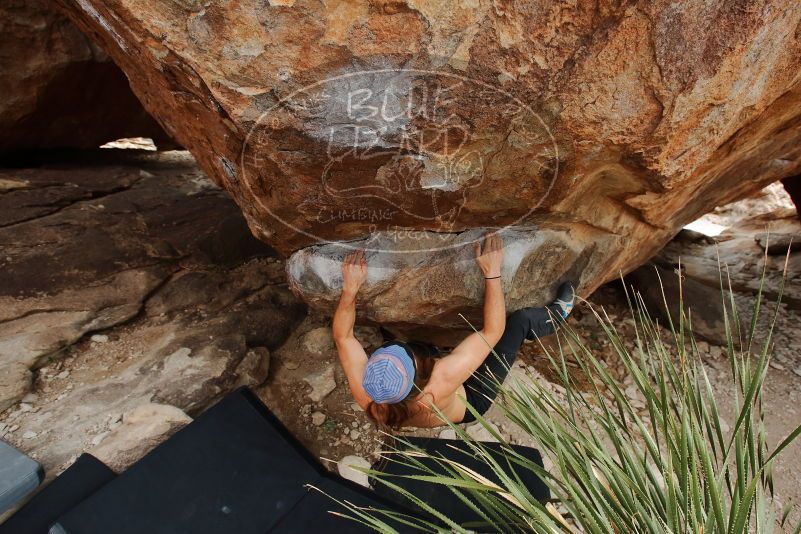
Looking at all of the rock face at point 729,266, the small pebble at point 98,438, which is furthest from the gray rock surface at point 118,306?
the rock face at point 729,266

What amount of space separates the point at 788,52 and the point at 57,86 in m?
3.77

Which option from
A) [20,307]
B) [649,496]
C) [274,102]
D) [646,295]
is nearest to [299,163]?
[274,102]

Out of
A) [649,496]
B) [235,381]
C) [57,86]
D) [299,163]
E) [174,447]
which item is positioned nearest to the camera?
[649,496]

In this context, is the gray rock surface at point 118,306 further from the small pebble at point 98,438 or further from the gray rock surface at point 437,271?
the gray rock surface at point 437,271

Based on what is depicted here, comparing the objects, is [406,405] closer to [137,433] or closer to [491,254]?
[491,254]

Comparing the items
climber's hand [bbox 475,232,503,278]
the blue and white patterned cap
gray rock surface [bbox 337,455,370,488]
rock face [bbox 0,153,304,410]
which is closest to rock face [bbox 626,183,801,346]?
climber's hand [bbox 475,232,503,278]

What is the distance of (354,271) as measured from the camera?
1973 mm

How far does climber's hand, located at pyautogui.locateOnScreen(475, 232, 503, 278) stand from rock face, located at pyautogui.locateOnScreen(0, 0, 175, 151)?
8.18 ft

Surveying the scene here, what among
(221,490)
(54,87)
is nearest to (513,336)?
(221,490)

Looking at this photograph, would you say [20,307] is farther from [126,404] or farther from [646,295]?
[646,295]

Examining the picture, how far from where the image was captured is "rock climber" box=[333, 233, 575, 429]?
5.43 ft

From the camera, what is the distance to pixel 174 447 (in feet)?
5.85

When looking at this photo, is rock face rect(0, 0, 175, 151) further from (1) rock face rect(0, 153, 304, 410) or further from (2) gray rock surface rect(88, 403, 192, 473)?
(2) gray rock surface rect(88, 403, 192, 473)

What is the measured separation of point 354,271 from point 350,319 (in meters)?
0.21
